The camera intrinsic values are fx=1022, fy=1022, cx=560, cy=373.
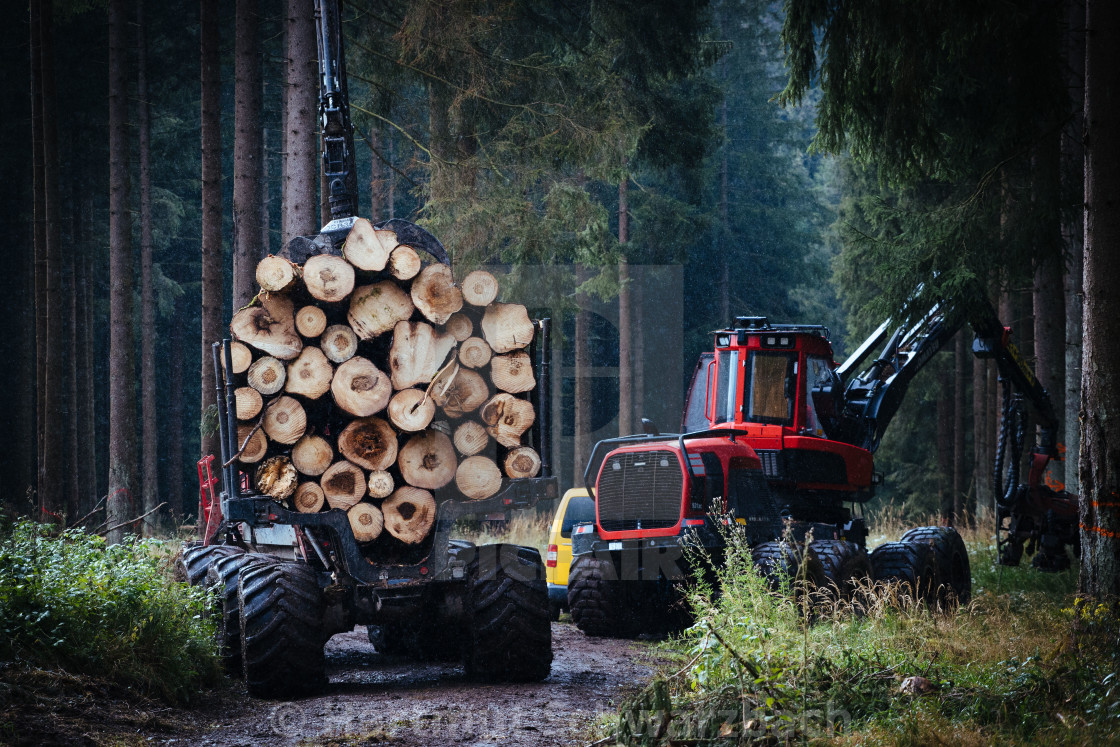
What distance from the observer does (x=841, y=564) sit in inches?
384

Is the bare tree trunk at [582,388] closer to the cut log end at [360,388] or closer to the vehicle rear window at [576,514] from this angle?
the vehicle rear window at [576,514]

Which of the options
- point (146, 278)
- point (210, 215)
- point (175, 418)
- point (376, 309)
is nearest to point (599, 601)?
point (376, 309)

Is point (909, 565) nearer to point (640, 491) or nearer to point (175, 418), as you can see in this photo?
point (640, 491)

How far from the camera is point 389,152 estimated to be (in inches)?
1409

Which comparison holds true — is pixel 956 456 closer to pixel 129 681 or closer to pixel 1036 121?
pixel 1036 121

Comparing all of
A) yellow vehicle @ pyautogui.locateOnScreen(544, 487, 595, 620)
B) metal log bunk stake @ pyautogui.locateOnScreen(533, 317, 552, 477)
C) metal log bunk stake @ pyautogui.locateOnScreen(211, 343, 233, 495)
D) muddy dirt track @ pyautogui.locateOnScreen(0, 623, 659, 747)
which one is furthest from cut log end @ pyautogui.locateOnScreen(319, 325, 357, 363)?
yellow vehicle @ pyautogui.locateOnScreen(544, 487, 595, 620)

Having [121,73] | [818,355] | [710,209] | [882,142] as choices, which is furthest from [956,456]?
[121,73]

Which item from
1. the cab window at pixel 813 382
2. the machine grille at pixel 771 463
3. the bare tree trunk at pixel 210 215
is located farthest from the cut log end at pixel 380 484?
the bare tree trunk at pixel 210 215

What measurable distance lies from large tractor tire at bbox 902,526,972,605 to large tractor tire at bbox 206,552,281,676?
23.8ft

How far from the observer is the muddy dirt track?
5844 millimetres

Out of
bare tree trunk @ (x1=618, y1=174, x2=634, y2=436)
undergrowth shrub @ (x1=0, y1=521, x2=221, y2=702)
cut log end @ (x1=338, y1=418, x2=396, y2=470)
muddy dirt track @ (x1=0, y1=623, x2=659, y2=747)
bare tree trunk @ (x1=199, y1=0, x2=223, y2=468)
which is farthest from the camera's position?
bare tree trunk @ (x1=618, y1=174, x2=634, y2=436)

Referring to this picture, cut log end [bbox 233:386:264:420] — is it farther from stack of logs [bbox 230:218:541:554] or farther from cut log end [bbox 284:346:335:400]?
cut log end [bbox 284:346:335:400]

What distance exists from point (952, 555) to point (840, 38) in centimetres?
587

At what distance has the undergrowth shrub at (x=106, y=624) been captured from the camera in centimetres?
659
